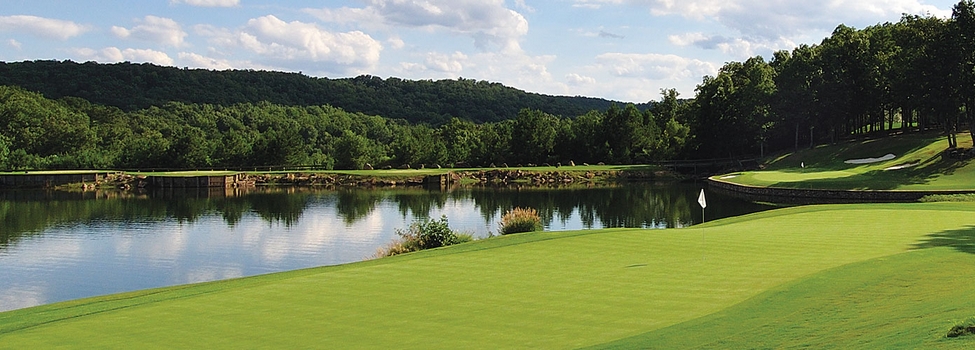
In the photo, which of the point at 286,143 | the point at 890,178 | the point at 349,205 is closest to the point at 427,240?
the point at 349,205

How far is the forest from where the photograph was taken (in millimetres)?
58562

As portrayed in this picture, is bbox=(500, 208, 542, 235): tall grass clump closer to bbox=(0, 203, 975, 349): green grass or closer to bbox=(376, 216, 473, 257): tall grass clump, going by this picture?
bbox=(376, 216, 473, 257): tall grass clump

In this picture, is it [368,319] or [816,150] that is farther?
[816,150]

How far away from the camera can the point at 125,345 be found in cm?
1080

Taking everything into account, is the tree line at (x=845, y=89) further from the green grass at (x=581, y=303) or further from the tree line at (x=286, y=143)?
the green grass at (x=581, y=303)

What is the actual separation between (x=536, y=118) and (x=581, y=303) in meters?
92.6

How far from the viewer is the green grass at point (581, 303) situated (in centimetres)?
1014

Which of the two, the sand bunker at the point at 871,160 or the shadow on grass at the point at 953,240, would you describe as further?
the sand bunker at the point at 871,160

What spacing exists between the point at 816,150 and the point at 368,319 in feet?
238

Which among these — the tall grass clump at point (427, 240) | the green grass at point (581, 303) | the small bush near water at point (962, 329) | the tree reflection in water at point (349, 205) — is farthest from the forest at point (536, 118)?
the small bush near water at point (962, 329)

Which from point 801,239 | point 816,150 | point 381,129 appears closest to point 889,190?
point 801,239

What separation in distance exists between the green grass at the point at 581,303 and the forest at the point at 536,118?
40935 mm

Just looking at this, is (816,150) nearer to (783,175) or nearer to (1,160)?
(783,175)

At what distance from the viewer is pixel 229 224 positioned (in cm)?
3916
